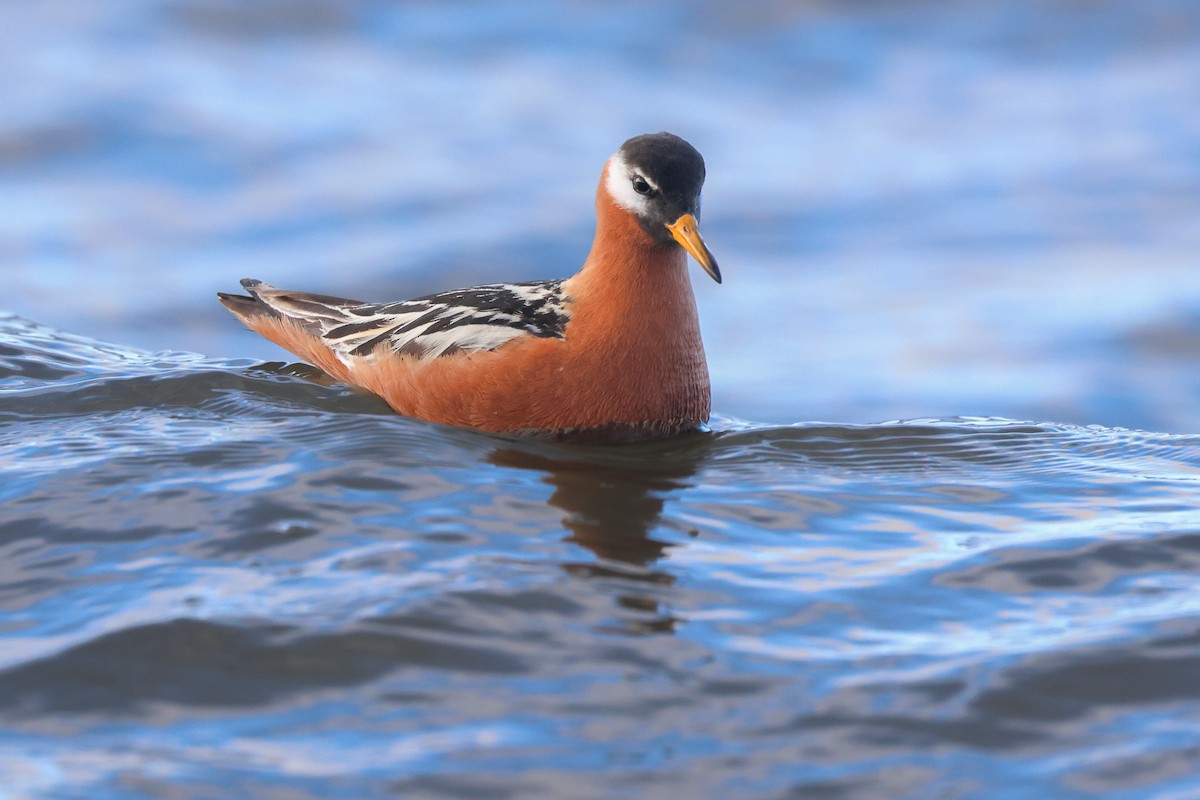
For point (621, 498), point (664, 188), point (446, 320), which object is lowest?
point (621, 498)

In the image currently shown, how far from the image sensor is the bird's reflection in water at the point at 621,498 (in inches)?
198

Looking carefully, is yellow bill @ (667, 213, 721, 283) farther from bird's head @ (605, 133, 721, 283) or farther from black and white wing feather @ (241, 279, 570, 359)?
black and white wing feather @ (241, 279, 570, 359)

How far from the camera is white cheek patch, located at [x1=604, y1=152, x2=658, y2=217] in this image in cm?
689

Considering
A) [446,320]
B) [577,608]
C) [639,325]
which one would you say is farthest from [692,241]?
[577,608]

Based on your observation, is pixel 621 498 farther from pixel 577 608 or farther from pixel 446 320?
pixel 446 320

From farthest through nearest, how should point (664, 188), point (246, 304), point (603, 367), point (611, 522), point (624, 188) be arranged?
point (246, 304), point (624, 188), point (664, 188), point (603, 367), point (611, 522)

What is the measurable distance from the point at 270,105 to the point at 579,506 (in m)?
10.4

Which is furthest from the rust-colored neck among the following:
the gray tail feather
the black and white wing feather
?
the gray tail feather

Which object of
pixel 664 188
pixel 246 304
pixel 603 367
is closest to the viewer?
pixel 603 367

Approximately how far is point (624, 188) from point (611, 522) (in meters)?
2.03

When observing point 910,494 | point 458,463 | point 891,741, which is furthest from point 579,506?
point 891,741

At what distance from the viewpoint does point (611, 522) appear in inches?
219

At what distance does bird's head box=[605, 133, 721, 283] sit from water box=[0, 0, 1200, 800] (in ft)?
3.31

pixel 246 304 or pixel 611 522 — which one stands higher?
pixel 246 304
